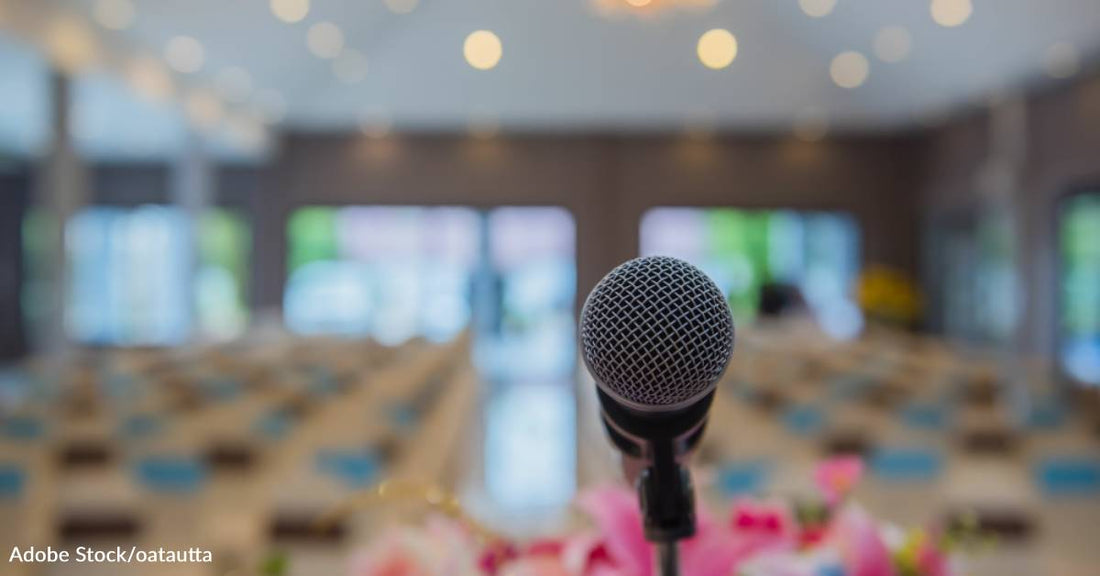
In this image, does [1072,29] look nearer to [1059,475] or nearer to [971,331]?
[1059,475]

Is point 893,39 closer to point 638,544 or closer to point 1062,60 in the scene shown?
point 1062,60

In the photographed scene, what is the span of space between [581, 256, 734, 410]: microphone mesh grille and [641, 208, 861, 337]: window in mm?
13216

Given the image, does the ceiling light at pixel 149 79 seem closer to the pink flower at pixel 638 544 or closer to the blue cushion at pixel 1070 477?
the blue cushion at pixel 1070 477

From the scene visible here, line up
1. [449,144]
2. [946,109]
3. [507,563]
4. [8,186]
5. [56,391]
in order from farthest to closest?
1. [8,186]
2. [449,144]
3. [946,109]
4. [56,391]
5. [507,563]

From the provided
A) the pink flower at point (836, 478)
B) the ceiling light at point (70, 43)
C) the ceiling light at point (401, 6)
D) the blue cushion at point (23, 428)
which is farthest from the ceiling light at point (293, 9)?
the ceiling light at point (70, 43)

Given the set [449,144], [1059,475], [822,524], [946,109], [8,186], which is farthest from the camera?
[8,186]

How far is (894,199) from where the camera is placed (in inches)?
553

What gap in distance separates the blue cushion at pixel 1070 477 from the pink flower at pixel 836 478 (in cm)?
350

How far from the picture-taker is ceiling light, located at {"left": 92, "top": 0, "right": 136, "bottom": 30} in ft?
22.5

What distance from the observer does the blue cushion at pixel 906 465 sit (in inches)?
153

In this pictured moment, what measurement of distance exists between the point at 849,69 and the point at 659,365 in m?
8.61

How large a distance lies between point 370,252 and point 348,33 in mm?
12369

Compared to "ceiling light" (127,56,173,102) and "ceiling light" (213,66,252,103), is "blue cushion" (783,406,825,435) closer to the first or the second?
"ceiling light" (213,66,252,103)

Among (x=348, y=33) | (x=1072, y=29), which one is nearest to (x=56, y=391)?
(x=348, y=33)
